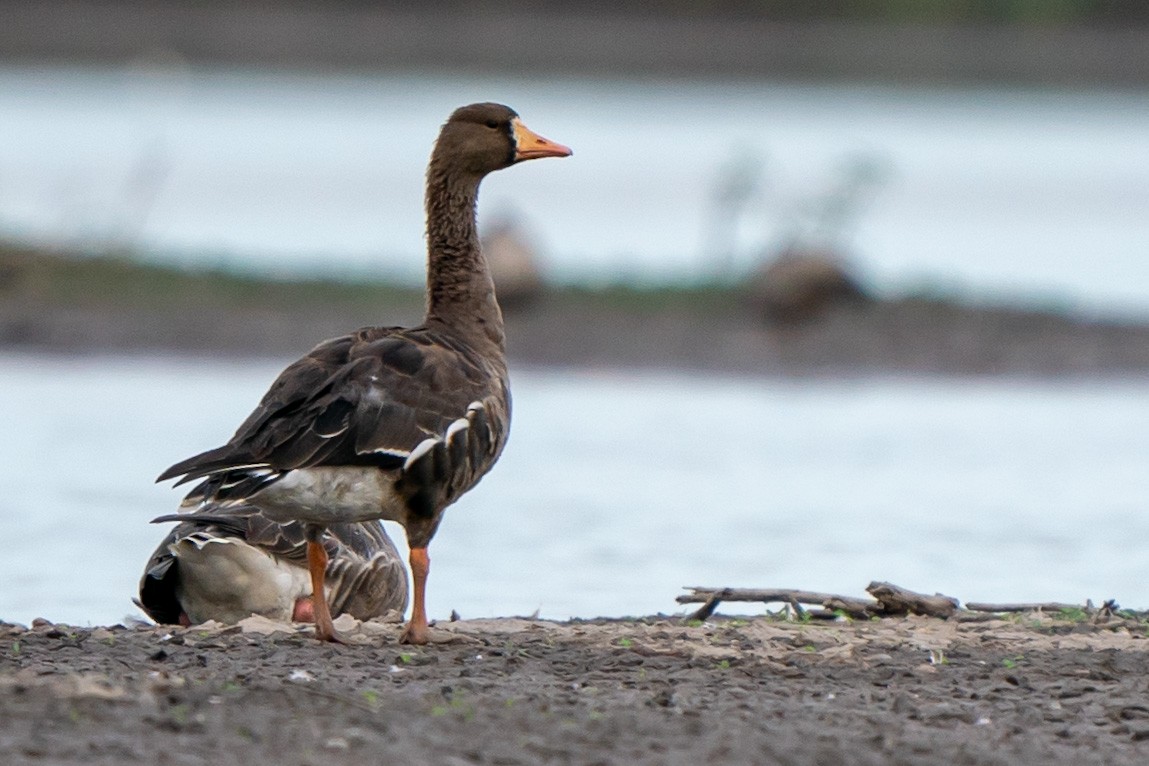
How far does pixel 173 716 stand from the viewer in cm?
559

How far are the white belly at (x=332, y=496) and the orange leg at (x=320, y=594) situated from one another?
0.90 feet

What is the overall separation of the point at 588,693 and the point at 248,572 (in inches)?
87.2

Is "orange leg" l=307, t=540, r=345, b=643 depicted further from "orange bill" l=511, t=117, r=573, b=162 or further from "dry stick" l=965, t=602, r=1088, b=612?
"dry stick" l=965, t=602, r=1088, b=612

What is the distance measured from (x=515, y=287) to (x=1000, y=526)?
26.3 ft

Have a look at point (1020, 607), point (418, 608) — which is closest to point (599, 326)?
point (1020, 607)

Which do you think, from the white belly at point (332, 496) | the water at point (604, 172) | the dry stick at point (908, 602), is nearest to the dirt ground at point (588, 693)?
the dry stick at point (908, 602)

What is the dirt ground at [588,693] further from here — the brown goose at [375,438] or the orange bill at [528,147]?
the orange bill at [528,147]

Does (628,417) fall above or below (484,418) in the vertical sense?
above

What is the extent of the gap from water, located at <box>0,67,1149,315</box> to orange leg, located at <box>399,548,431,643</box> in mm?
13583

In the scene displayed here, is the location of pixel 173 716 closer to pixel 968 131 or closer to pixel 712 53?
pixel 968 131

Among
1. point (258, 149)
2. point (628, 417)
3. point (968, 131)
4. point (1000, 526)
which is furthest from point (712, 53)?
point (1000, 526)

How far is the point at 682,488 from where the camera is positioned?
13.0m

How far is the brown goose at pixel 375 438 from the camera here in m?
6.92

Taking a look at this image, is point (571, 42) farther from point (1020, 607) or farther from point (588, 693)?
point (588, 693)
